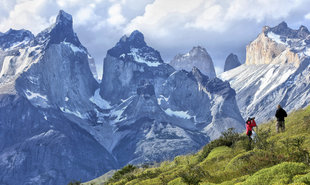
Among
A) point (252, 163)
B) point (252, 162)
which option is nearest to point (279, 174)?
point (252, 163)

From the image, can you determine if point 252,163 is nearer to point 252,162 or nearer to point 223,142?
point 252,162

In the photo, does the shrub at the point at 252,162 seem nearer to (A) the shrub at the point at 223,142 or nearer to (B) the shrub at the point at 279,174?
(B) the shrub at the point at 279,174

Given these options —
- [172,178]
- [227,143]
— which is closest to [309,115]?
[227,143]

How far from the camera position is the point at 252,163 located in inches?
1241

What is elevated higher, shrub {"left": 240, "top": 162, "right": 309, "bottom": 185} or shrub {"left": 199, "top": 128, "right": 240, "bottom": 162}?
shrub {"left": 199, "top": 128, "right": 240, "bottom": 162}

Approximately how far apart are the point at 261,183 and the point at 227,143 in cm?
2327

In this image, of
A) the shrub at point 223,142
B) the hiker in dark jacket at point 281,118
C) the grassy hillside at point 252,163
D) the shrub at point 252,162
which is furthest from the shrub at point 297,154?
the shrub at point 223,142

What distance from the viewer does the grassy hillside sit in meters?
24.6

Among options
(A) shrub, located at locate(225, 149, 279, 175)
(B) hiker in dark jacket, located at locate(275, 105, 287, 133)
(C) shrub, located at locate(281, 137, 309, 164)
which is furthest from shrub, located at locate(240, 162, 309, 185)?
(B) hiker in dark jacket, located at locate(275, 105, 287, 133)

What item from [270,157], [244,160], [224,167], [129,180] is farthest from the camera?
[129,180]

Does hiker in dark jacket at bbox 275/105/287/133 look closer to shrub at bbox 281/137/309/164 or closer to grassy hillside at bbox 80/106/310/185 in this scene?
grassy hillside at bbox 80/106/310/185

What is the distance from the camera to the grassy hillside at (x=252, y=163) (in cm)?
2464

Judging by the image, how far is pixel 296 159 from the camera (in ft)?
92.6

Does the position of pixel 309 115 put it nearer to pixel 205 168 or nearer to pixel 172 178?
pixel 205 168
